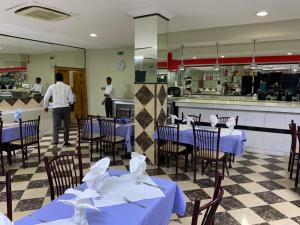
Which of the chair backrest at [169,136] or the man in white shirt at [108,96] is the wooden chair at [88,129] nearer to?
the chair backrest at [169,136]

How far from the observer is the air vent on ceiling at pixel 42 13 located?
373 cm

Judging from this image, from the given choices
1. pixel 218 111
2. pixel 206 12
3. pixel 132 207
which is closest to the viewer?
pixel 132 207

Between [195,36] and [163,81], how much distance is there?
2.03 meters

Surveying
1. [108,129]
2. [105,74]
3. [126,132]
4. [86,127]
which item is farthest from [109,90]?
[126,132]

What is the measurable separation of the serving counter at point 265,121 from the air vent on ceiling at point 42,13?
3.67 m

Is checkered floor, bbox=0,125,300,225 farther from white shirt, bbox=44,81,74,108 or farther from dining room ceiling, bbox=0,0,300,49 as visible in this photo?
dining room ceiling, bbox=0,0,300,49

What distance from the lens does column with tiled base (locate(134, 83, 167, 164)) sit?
4.23 m

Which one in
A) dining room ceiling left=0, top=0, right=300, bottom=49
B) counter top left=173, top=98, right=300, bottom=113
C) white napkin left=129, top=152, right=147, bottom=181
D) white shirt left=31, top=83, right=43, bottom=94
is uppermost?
dining room ceiling left=0, top=0, right=300, bottom=49

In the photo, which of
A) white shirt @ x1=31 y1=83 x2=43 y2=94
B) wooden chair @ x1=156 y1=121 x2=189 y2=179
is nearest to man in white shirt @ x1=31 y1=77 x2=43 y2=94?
white shirt @ x1=31 y1=83 x2=43 y2=94

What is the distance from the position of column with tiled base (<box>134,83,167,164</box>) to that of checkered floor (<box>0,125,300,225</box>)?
0.41 m

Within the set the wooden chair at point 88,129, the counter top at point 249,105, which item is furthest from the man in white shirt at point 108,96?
the wooden chair at point 88,129

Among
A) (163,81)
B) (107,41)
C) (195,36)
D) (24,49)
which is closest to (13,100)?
(24,49)

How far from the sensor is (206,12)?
4078mm

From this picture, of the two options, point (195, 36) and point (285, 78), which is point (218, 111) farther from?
point (285, 78)
